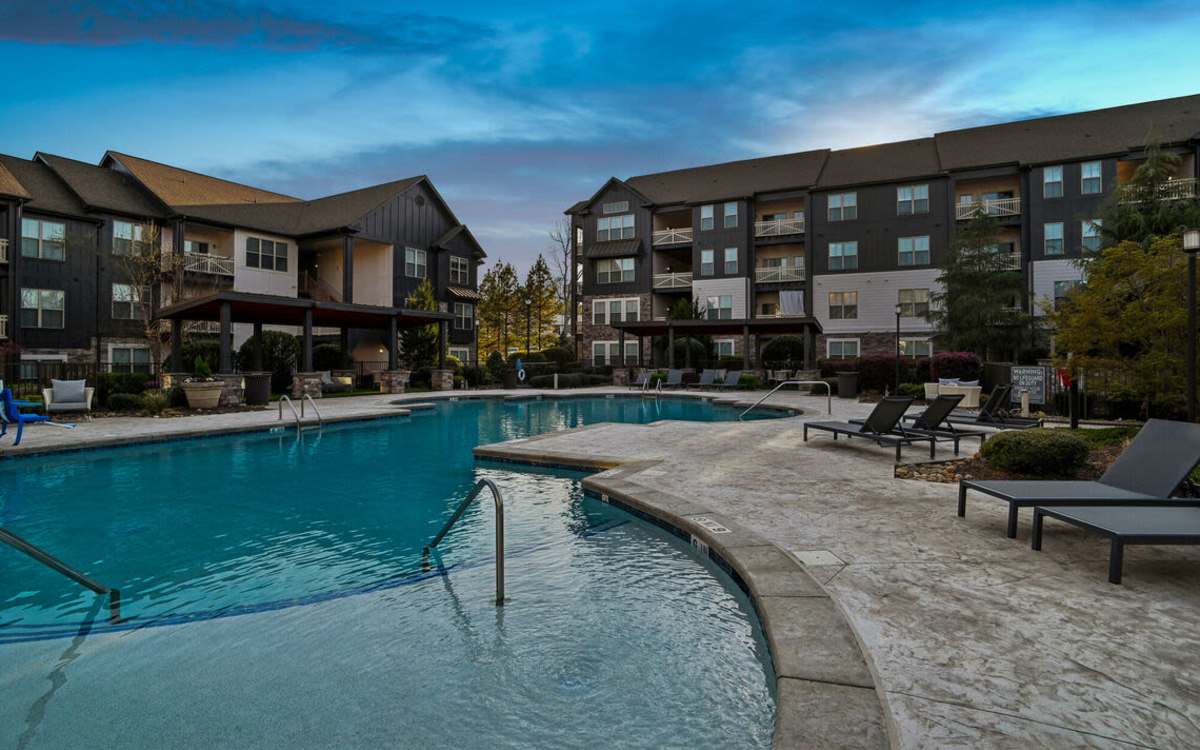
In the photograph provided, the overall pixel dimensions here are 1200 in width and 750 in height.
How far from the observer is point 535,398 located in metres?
24.3

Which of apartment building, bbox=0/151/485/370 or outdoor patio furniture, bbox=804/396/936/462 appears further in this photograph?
apartment building, bbox=0/151/485/370

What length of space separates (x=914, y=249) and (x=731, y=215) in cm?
1016

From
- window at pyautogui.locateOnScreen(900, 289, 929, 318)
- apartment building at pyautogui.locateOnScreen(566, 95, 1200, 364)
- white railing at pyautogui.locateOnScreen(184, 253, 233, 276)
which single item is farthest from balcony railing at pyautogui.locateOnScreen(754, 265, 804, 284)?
white railing at pyautogui.locateOnScreen(184, 253, 233, 276)

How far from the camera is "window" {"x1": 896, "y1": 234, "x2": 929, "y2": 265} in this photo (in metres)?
32.9

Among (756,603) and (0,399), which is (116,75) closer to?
(0,399)

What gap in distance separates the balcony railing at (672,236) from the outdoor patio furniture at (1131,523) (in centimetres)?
3483

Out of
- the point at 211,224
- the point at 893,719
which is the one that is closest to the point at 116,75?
the point at 211,224

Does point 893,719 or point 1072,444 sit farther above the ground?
point 1072,444

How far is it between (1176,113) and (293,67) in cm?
3915

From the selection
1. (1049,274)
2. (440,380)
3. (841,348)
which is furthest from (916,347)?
(440,380)

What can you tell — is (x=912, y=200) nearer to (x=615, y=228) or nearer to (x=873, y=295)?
(x=873, y=295)

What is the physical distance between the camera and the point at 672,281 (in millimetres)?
38688

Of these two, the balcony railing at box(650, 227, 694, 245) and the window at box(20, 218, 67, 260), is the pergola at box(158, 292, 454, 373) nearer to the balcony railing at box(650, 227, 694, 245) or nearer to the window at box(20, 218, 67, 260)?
the window at box(20, 218, 67, 260)

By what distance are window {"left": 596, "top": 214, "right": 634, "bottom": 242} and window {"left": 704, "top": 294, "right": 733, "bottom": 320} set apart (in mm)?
6743
